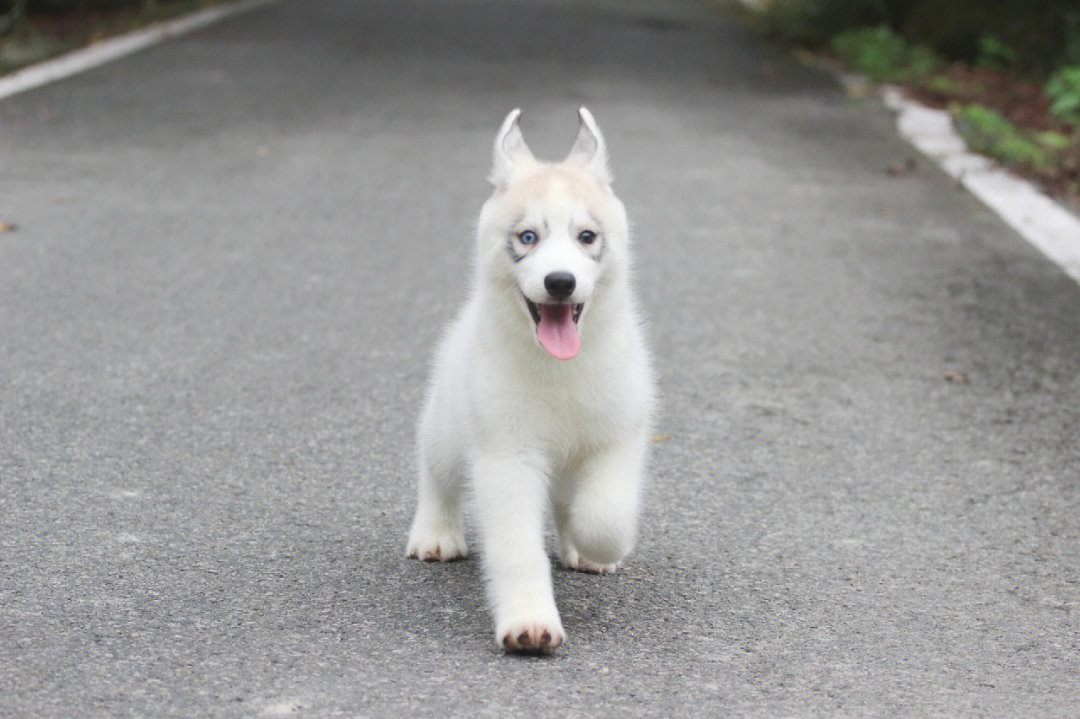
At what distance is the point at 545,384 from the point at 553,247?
388 mm

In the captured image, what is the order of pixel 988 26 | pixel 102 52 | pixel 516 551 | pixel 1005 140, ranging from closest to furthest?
1. pixel 516 551
2. pixel 1005 140
3. pixel 102 52
4. pixel 988 26

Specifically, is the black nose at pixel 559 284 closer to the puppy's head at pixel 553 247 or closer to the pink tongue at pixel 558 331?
the puppy's head at pixel 553 247

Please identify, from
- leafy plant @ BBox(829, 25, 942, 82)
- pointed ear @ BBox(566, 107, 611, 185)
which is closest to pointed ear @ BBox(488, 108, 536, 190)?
pointed ear @ BBox(566, 107, 611, 185)

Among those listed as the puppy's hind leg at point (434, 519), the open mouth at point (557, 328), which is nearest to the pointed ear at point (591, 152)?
the open mouth at point (557, 328)

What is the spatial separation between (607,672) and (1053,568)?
61.2 inches

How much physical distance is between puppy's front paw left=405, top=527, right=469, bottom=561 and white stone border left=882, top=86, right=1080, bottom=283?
186 inches

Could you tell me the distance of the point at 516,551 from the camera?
3.70 metres

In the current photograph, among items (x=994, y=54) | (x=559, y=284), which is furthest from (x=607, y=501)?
(x=994, y=54)

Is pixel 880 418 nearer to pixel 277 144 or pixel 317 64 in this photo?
pixel 277 144

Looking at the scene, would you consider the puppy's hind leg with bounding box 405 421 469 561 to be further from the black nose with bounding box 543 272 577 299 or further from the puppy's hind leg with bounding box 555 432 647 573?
the black nose with bounding box 543 272 577 299

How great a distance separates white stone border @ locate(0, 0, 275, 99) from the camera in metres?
12.6

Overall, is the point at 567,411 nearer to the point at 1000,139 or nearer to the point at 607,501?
the point at 607,501

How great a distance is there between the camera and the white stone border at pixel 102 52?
12.6m

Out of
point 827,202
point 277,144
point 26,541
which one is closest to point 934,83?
point 827,202
